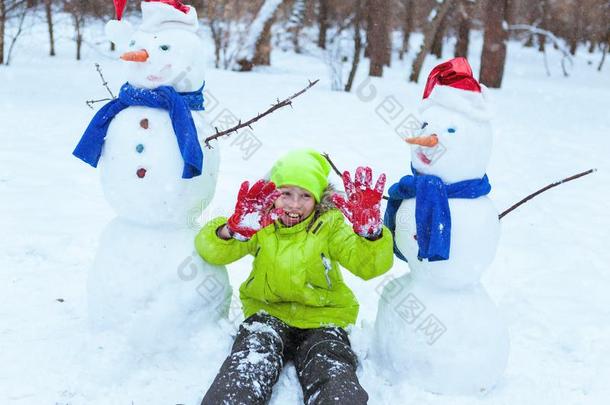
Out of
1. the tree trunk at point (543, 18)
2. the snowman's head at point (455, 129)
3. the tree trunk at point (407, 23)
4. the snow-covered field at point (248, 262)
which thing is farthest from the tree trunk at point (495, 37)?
the tree trunk at point (543, 18)

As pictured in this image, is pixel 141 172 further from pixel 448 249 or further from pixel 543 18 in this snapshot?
pixel 543 18

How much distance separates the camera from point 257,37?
39.9 feet

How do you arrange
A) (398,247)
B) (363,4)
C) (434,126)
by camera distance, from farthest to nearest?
(363,4)
(398,247)
(434,126)

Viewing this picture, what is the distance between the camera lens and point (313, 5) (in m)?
20.0

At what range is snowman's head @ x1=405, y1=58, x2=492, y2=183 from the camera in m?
2.31

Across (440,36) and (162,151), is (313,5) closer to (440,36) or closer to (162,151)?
(440,36)

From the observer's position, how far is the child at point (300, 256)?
235 centimetres

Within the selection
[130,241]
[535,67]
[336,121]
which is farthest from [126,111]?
[535,67]

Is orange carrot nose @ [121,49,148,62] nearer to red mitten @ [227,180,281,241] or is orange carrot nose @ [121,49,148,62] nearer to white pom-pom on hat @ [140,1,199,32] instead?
white pom-pom on hat @ [140,1,199,32]

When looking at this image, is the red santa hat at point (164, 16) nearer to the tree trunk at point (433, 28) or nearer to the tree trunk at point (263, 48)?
the tree trunk at point (433, 28)

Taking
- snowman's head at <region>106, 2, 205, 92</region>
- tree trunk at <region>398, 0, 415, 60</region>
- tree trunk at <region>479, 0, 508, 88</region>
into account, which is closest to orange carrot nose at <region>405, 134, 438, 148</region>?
snowman's head at <region>106, 2, 205, 92</region>

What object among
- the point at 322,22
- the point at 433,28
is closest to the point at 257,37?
the point at 433,28

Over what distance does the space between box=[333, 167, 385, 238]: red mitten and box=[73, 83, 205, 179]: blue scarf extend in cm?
62

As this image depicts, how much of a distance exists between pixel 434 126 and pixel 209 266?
1.13m
